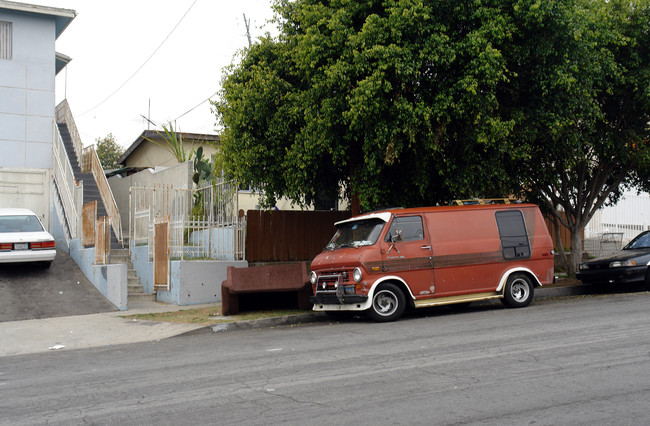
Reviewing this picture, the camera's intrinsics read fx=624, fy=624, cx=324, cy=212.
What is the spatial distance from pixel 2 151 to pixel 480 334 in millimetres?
16094

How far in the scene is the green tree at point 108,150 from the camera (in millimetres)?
47094

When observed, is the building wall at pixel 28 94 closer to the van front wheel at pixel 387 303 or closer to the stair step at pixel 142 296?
the stair step at pixel 142 296

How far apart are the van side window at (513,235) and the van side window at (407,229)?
185 cm

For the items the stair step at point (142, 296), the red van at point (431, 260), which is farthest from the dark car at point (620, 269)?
the stair step at point (142, 296)

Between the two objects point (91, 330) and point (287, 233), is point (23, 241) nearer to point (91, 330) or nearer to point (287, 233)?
point (91, 330)

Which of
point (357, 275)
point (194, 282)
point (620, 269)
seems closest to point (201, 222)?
point (194, 282)

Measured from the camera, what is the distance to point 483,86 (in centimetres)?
1241

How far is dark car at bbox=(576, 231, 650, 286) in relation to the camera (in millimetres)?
14320

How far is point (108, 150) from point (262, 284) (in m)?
38.9

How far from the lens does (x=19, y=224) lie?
15.5 m

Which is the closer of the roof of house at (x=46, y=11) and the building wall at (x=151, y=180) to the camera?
the roof of house at (x=46, y=11)

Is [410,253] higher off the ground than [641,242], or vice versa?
[641,242]

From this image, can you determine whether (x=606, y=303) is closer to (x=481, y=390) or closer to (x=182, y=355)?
(x=481, y=390)

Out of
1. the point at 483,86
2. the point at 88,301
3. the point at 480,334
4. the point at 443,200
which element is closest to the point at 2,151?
the point at 88,301
